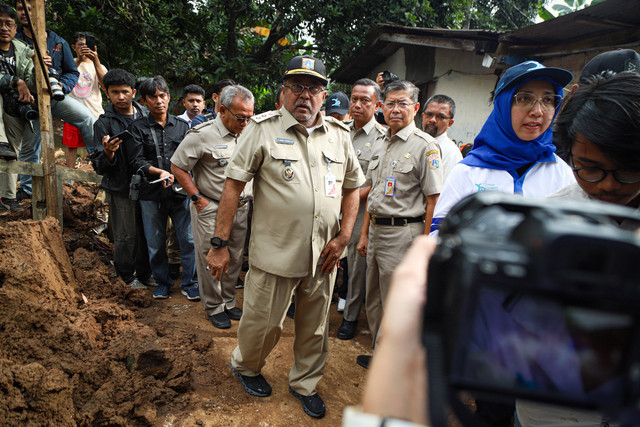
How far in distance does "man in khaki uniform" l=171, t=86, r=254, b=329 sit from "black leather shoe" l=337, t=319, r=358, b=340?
3.39ft

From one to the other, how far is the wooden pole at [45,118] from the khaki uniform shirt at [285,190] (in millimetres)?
2344

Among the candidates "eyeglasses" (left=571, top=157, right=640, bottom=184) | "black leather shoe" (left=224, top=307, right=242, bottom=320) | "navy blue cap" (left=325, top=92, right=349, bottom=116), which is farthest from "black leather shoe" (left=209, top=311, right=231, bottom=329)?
"eyeglasses" (left=571, top=157, right=640, bottom=184)

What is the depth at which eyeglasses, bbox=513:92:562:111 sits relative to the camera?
1.67 meters

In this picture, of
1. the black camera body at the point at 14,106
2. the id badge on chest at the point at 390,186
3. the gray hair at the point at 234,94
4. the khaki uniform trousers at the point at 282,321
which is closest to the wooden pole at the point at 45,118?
the black camera body at the point at 14,106

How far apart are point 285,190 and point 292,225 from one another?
0.22 m

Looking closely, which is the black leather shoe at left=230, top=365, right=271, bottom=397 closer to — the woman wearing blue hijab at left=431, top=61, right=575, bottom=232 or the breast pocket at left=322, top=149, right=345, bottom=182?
the breast pocket at left=322, top=149, right=345, bottom=182

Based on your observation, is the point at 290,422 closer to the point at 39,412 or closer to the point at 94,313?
the point at 39,412

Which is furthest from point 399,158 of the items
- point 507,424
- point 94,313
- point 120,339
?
point 94,313

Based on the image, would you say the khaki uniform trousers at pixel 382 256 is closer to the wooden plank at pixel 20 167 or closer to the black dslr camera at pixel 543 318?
the black dslr camera at pixel 543 318

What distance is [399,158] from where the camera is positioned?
3035 mm

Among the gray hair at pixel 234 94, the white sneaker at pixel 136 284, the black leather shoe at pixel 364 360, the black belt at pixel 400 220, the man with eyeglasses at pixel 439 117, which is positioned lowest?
the black leather shoe at pixel 364 360

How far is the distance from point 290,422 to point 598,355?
230 centimetres

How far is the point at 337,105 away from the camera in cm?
488

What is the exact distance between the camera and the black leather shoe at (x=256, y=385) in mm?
2596
